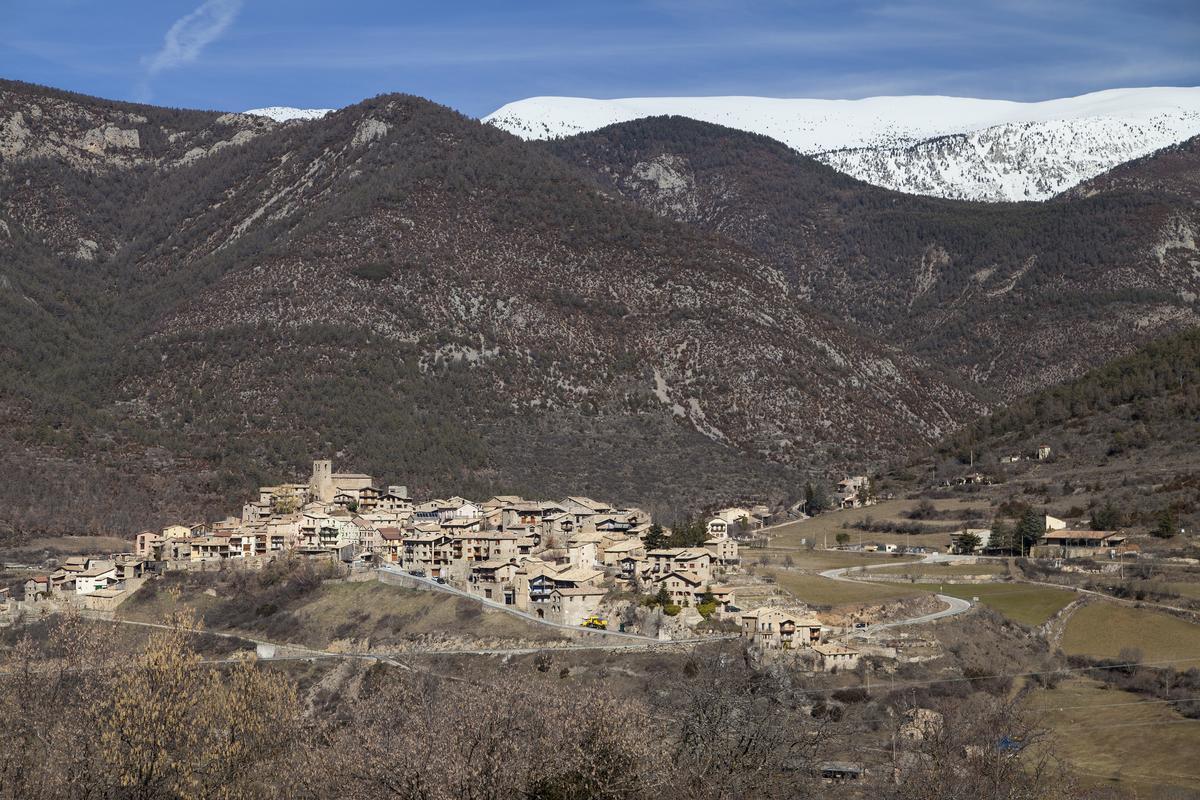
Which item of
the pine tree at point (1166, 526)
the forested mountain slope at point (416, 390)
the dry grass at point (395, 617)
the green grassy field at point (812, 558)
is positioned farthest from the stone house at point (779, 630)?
the forested mountain slope at point (416, 390)

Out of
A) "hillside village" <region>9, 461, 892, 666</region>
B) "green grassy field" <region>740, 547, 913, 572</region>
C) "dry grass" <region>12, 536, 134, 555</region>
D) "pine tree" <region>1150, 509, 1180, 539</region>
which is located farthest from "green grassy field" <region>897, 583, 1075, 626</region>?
"dry grass" <region>12, 536, 134, 555</region>

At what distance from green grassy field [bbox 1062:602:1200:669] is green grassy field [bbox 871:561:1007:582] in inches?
509

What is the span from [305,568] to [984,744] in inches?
1923

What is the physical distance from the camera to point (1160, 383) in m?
147

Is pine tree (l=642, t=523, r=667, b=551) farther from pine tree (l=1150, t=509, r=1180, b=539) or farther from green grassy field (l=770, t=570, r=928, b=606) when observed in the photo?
pine tree (l=1150, t=509, r=1180, b=539)

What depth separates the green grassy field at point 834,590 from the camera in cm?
8750

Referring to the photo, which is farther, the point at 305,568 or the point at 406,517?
the point at 406,517

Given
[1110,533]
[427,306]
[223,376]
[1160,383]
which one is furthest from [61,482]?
[1160,383]

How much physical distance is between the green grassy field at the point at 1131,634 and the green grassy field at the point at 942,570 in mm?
12928

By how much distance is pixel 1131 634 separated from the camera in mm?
82188

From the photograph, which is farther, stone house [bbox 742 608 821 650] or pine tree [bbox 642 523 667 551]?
pine tree [bbox 642 523 667 551]

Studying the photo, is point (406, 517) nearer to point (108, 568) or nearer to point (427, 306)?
point (108, 568)

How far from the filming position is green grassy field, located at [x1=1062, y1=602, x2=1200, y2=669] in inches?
3086

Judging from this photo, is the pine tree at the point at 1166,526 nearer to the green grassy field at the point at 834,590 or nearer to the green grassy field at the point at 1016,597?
the green grassy field at the point at 1016,597
